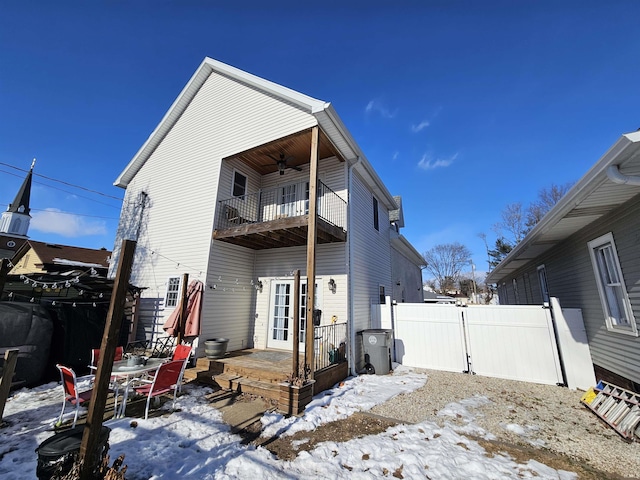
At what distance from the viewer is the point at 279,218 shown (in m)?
8.33

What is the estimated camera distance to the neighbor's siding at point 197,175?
8.25 m

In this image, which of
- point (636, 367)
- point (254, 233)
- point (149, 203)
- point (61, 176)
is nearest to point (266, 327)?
point (254, 233)

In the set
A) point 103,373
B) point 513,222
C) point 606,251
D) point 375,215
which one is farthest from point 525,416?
point 513,222

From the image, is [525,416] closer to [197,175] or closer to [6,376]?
[6,376]

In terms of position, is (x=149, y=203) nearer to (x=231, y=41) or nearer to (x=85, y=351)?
(x=85, y=351)

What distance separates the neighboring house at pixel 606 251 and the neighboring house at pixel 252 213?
5116 millimetres

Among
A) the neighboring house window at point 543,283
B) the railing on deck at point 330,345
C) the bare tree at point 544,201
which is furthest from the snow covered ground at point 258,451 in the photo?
the bare tree at point 544,201

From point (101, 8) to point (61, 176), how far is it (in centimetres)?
880

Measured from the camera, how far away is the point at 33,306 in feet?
21.1

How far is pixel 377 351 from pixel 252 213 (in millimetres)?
6495

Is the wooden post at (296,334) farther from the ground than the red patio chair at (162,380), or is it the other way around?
the wooden post at (296,334)

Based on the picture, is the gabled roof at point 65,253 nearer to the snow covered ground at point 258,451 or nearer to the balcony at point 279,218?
the balcony at point 279,218

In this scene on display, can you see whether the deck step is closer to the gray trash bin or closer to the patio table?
the patio table

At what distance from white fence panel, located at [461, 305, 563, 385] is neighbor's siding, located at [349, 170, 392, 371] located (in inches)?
120
